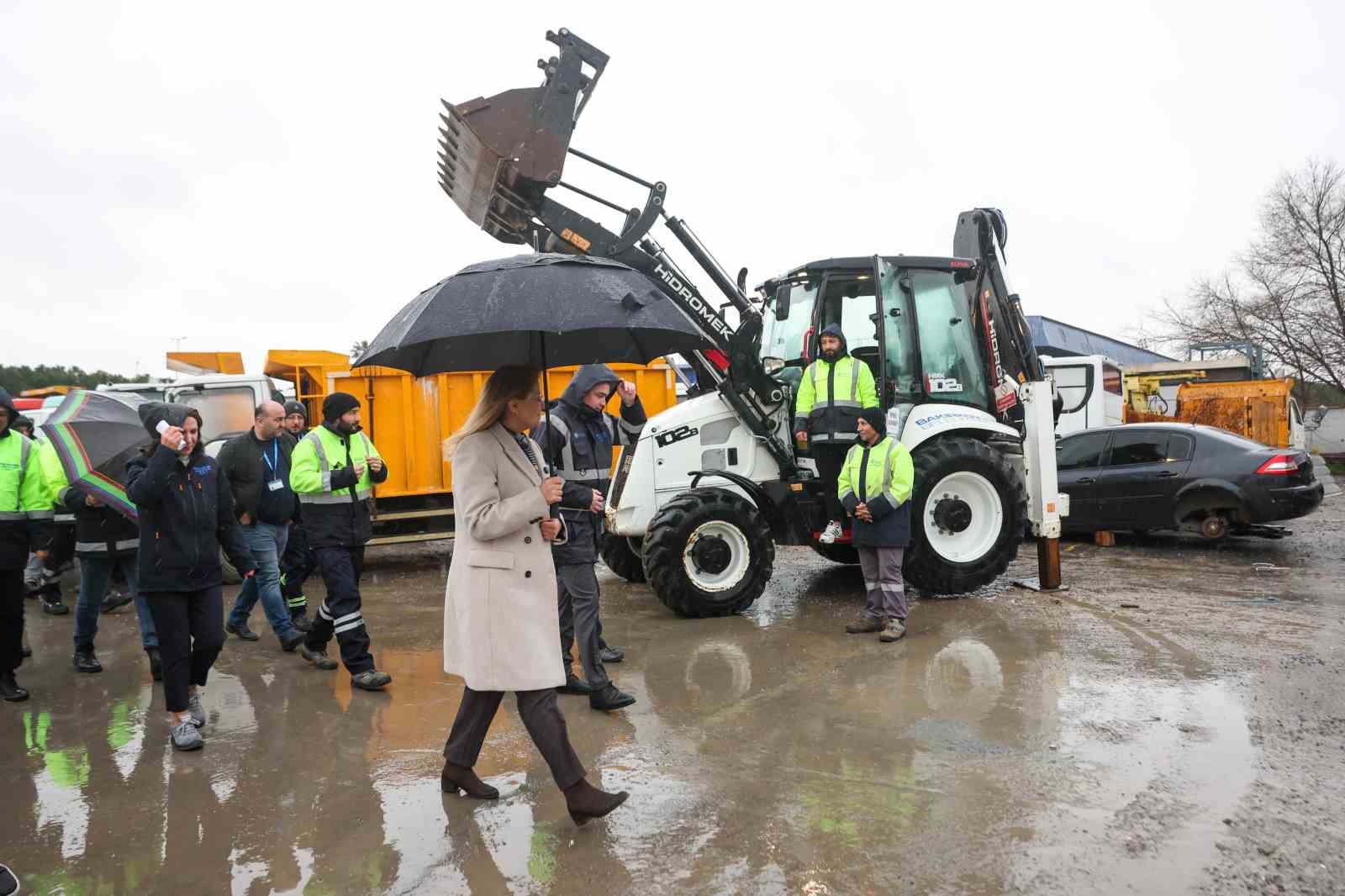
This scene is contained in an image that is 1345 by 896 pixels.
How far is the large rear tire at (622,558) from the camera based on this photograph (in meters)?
8.43

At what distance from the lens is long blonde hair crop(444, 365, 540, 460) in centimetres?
364

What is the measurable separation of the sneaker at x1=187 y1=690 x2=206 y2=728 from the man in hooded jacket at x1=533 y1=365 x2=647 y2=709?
188 cm

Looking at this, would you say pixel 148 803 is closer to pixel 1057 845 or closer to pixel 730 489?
pixel 1057 845

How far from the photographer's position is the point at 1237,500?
960cm

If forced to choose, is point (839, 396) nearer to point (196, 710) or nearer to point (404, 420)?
point (196, 710)

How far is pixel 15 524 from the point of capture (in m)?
5.59

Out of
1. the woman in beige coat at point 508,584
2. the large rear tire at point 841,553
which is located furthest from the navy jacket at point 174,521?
the large rear tire at point 841,553

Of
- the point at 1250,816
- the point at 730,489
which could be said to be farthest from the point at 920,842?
the point at 730,489

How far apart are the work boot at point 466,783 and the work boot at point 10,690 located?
3.51m

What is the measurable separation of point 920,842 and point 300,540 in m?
5.21

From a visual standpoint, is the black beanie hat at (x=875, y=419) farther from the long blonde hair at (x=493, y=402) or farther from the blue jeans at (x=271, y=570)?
the blue jeans at (x=271, y=570)

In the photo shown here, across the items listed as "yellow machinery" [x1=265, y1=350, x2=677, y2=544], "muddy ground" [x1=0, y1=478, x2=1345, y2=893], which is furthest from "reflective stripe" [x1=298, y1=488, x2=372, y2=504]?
"yellow machinery" [x1=265, y1=350, x2=677, y2=544]

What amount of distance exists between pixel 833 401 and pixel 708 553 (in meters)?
1.52

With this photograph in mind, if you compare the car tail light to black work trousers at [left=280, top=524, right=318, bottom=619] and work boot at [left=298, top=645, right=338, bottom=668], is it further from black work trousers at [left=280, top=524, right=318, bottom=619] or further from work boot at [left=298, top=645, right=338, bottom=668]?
black work trousers at [left=280, top=524, right=318, bottom=619]
